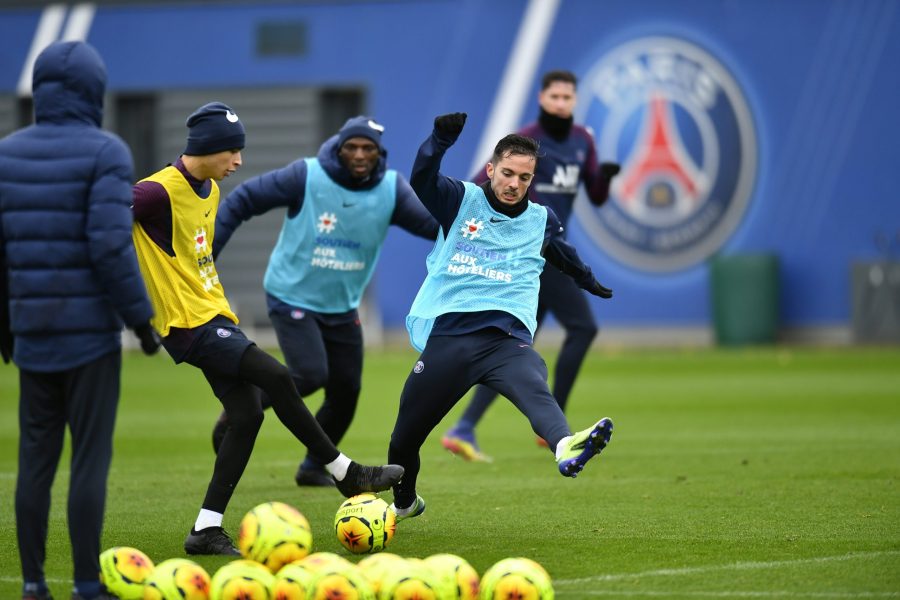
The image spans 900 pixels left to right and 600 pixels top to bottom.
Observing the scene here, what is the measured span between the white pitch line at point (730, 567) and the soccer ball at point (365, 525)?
3.61 feet

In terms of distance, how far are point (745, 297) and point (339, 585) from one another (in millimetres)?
18422

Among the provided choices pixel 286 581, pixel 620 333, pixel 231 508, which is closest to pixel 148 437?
pixel 231 508

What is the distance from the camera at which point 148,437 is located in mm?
13289

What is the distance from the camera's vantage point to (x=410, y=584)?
5695 mm

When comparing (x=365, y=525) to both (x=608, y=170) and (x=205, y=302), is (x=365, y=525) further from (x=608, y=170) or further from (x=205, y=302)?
(x=608, y=170)

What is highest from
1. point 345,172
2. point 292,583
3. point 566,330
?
point 345,172

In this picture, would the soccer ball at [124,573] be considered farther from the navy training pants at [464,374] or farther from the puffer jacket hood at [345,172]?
the puffer jacket hood at [345,172]

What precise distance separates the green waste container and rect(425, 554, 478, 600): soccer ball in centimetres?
1800

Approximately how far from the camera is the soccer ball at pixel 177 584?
19.1ft

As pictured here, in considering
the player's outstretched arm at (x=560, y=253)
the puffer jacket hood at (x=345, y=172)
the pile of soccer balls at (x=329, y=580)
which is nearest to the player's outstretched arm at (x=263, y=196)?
the puffer jacket hood at (x=345, y=172)

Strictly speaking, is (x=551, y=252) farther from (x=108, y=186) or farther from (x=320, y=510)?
(x=108, y=186)

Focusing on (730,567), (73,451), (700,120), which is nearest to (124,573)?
(73,451)

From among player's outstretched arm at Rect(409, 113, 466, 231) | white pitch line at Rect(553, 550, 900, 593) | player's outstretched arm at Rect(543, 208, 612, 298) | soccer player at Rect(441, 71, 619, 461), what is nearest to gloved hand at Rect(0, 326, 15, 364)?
player's outstretched arm at Rect(409, 113, 466, 231)

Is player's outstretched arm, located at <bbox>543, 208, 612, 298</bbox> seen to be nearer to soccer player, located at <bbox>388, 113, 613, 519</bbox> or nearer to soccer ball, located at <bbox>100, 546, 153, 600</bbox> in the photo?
soccer player, located at <bbox>388, 113, 613, 519</bbox>
